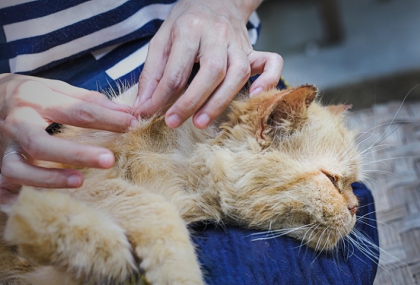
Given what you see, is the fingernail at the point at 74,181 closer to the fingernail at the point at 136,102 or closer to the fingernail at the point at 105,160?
the fingernail at the point at 105,160

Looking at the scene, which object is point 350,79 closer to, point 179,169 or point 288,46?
point 288,46

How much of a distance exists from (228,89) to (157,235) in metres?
0.38

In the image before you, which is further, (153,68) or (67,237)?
(153,68)

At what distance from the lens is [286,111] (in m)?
1.03

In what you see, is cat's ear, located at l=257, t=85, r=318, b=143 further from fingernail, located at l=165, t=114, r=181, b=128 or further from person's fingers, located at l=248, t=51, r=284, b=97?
fingernail, located at l=165, t=114, r=181, b=128

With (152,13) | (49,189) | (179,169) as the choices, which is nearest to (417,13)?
(152,13)

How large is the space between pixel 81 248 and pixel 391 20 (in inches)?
142

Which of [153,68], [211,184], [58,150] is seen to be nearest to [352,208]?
[211,184]

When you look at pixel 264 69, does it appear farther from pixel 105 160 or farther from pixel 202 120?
pixel 105 160

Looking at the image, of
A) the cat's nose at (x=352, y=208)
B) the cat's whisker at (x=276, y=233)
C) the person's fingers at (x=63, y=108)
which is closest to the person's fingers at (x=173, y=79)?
the person's fingers at (x=63, y=108)

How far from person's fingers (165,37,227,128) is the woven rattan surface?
0.47 m

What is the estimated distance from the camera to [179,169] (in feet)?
3.42

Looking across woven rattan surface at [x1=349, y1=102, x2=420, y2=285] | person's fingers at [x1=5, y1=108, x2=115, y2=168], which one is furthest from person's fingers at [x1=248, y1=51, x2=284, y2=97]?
person's fingers at [x1=5, y1=108, x2=115, y2=168]

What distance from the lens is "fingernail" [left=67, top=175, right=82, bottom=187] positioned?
0.81 metres
